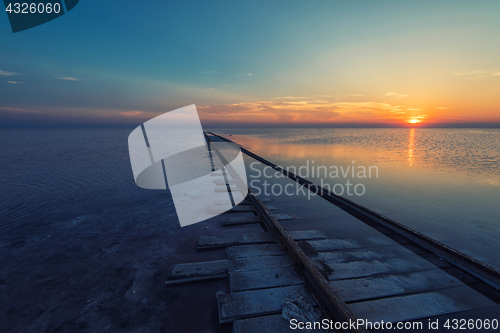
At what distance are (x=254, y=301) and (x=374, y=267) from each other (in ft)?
6.78

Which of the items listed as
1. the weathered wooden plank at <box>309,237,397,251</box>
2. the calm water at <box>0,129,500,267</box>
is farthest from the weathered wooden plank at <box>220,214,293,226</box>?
the weathered wooden plank at <box>309,237,397,251</box>

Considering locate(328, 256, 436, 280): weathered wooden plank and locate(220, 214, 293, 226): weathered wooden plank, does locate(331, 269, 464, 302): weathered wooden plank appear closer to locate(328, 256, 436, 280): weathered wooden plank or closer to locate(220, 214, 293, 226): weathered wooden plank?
locate(328, 256, 436, 280): weathered wooden plank

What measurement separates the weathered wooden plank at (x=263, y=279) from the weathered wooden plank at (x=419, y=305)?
0.76m

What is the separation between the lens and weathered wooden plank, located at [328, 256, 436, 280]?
3021mm

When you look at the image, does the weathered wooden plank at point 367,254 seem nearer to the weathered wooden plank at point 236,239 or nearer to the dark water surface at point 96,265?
the weathered wooden plank at point 236,239

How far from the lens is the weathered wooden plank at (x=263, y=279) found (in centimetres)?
267

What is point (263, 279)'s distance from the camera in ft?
9.13

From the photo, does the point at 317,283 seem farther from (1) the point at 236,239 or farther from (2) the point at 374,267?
(1) the point at 236,239

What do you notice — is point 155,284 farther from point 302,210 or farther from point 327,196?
point 327,196

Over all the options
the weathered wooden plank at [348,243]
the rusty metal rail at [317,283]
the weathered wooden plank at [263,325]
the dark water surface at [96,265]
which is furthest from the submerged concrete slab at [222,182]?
the weathered wooden plank at [263,325]

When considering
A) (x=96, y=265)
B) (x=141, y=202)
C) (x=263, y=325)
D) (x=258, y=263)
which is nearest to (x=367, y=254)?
(x=258, y=263)

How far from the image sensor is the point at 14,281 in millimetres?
2762

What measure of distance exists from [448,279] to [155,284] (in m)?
4.19

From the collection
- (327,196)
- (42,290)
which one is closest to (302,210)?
(327,196)
